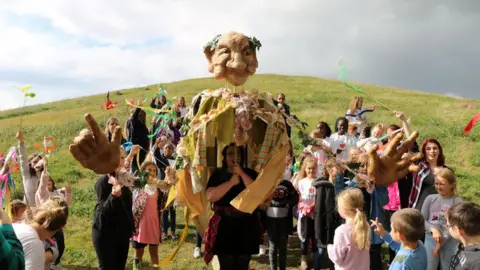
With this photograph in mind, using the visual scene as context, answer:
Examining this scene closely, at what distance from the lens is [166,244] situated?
7109mm

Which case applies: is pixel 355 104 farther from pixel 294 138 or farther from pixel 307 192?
pixel 294 138

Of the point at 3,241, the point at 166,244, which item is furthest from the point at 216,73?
the point at 166,244

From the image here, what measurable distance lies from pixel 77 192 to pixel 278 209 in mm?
6427

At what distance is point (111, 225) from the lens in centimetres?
464

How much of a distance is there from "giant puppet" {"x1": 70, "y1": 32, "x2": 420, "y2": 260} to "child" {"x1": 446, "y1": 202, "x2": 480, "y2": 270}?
2.23ft

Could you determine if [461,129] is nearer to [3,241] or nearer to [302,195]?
[302,195]

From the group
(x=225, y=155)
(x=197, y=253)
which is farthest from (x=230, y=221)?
(x=197, y=253)

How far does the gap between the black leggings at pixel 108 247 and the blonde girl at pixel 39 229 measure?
3.39 feet

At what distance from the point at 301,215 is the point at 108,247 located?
253 centimetres

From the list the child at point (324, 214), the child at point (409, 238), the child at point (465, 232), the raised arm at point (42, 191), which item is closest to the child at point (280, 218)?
the child at point (324, 214)

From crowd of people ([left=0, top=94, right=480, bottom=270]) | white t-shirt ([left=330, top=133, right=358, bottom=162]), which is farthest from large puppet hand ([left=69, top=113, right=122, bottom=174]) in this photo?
white t-shirt ([left=330, top=133, right=358, bottom=162])

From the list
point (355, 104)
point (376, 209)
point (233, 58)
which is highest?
point (233, 58)

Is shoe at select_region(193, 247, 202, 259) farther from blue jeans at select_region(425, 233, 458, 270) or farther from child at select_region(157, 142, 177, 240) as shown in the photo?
blue jeans at select_region(425, 233, 458, 270)

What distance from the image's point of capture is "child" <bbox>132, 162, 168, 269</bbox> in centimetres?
561
